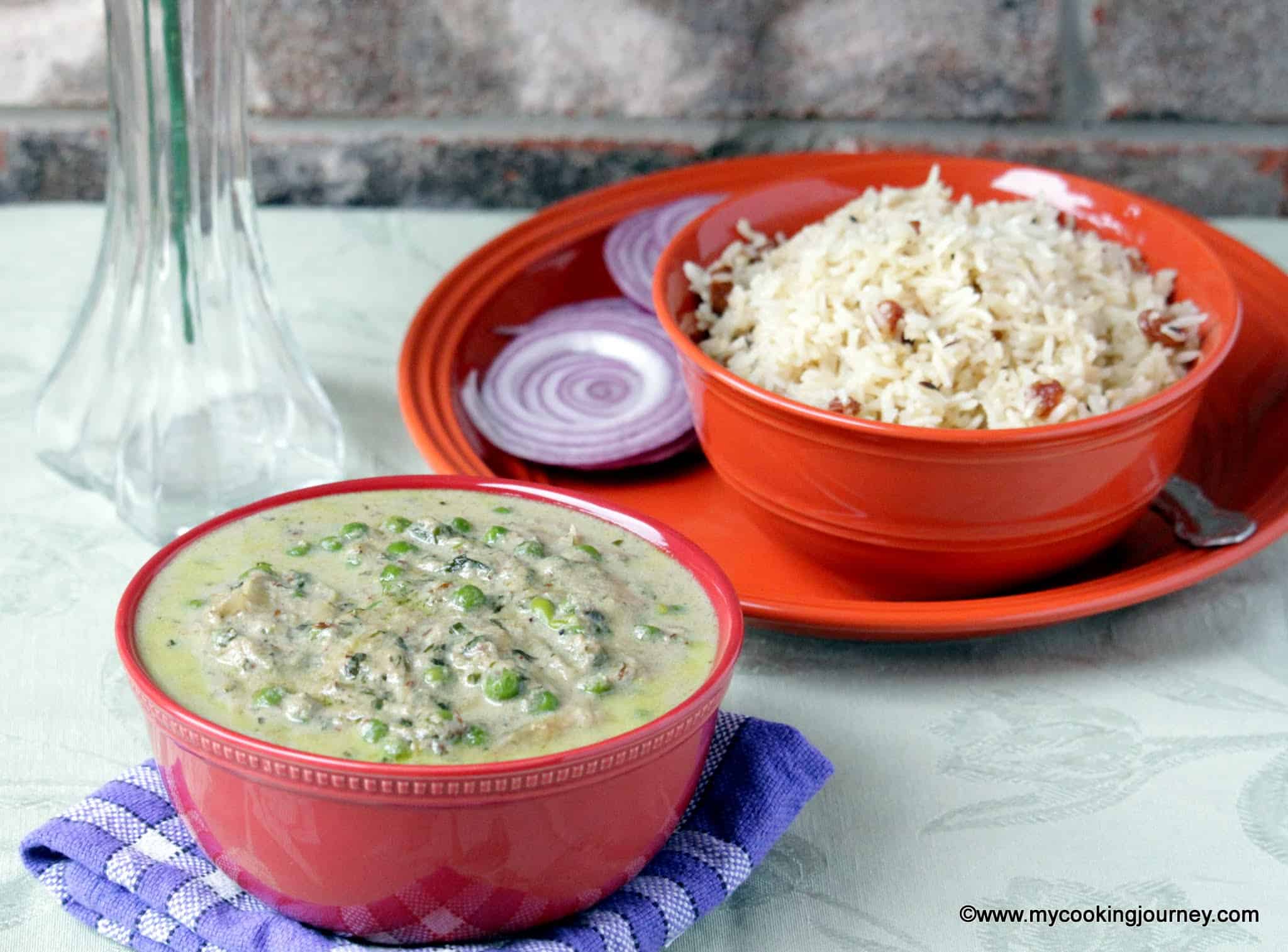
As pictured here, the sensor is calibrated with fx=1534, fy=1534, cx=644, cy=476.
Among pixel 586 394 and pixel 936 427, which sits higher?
pixel 936 427

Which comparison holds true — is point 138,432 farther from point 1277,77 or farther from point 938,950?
point 1277,77

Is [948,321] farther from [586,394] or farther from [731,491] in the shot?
[586,394]

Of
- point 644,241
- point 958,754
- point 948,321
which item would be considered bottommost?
point 958,754

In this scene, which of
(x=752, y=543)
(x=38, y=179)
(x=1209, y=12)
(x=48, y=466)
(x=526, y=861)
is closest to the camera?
(x=526, y=861)

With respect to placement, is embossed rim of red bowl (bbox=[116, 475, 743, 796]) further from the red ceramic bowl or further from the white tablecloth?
the white tablecloth

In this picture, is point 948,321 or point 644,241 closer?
point 948,321

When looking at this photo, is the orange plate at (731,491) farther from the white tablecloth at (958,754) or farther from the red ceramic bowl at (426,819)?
the red ceramic bowl at (426,819)

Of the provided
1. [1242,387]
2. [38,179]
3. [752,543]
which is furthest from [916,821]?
[38,179]

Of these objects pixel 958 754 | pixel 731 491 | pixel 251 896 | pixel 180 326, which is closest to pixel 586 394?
pixel 731 491
